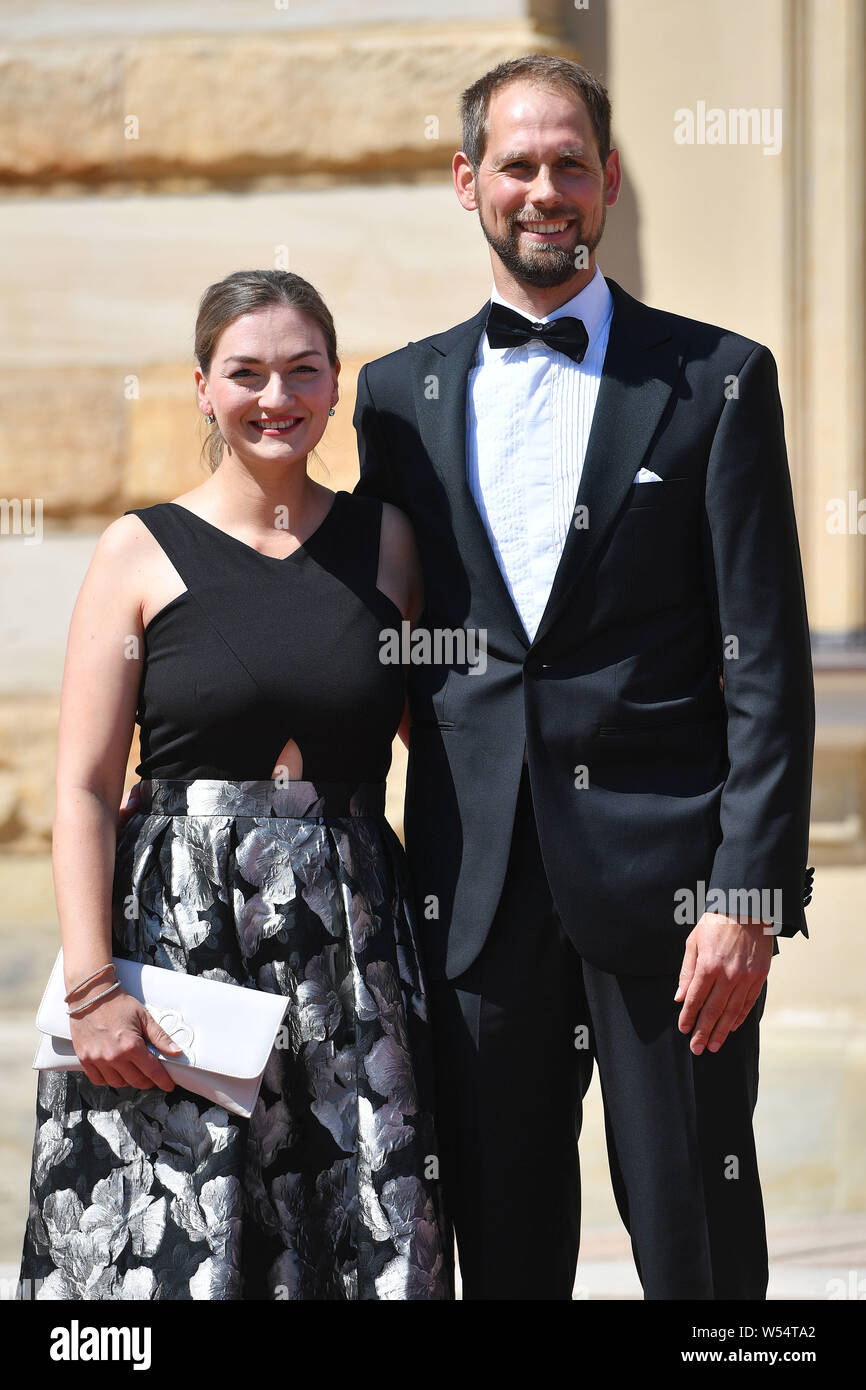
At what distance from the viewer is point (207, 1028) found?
2.19 m

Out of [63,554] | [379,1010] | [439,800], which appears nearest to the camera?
[379,1010]

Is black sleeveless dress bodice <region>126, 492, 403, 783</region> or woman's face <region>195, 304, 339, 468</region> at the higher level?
woman's face <region>195, 304, 339, 468</region>

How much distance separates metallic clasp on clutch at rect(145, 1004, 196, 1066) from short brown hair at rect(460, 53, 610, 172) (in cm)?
139

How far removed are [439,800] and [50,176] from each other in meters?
2.93

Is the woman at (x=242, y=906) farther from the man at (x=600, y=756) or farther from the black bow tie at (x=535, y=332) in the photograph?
the black bow tie at (x=535, y=332)

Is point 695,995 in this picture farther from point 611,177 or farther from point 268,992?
point 611,177

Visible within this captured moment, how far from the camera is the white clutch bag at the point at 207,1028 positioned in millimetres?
2176

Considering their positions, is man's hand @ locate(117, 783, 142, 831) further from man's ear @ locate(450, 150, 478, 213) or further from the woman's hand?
man's ear @ locate(450, 150, 478, 213)

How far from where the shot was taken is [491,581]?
7.79 feet

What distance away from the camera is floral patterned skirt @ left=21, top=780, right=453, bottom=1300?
2242mm

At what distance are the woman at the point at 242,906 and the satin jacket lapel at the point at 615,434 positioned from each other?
0.30 meters

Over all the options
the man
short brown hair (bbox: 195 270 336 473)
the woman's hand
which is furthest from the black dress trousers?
short brown hair (bbox: 195 270 336 473)

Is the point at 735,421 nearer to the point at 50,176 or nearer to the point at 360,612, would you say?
the point at 360,612
